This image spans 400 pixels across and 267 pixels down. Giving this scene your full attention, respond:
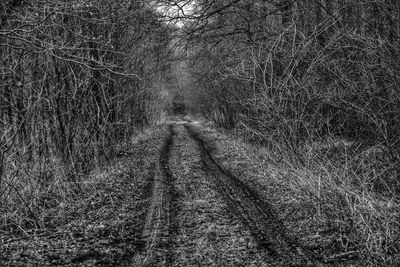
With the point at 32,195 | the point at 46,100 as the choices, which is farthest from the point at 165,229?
the point at 46,100

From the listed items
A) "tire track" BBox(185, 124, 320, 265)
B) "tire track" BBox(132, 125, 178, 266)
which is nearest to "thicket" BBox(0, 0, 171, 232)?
"tire track" BBox(132, 125, 178, 266)

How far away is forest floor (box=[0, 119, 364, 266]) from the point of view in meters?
5.96

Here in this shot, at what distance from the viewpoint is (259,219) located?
24.9 feet

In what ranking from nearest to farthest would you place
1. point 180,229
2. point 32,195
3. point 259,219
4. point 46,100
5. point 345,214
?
point 345,214
point 180,229
point 259,219
point 32,195
point 46,100

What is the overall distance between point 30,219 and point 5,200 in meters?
0.78

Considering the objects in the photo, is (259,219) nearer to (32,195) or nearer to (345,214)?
(345,214)

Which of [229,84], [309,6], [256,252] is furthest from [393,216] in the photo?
[229,84]

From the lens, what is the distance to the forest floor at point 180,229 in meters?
5.96

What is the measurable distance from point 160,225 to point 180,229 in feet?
1.50

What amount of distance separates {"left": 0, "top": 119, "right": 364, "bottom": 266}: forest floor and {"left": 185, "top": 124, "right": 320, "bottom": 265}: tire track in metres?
0.01

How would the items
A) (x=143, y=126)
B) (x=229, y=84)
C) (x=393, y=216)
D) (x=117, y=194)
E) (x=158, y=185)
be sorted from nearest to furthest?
(x=393, y=216) → (x=117, y=194) → (x=158, y=185) → (x=229, y=84) → (x=143, y=126)

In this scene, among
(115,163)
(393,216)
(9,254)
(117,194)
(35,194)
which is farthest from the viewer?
(115,163)

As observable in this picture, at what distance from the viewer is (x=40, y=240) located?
23.2 feet

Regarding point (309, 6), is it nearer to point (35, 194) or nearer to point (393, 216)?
point (393, 216)
